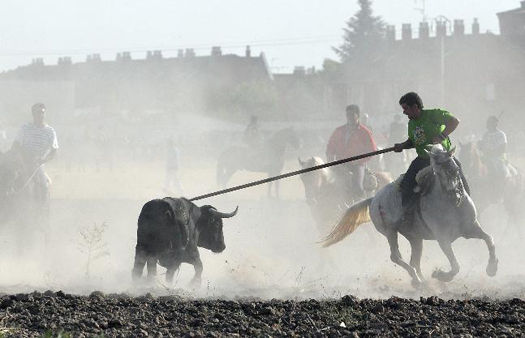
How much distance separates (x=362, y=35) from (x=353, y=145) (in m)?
101

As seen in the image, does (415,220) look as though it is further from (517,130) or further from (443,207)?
(517,130)

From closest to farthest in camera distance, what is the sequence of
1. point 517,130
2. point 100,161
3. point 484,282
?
→ 1. point 484,282
2. point 100,161
3. point 517,130

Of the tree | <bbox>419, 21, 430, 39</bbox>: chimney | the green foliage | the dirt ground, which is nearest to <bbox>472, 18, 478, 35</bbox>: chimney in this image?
<bbox>419, 21, 430, 39</bbox>: chimney

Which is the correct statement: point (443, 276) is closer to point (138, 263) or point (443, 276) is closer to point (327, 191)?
point (138, 263)

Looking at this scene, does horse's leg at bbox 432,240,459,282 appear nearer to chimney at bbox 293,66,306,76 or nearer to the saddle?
the saddle

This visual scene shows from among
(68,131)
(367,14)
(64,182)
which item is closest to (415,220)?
(64,182)

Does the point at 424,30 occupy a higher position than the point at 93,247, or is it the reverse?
the point at 424,30

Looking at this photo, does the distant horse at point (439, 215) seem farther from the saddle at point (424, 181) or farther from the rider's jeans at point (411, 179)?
the rider's jeans at point (411, 179)

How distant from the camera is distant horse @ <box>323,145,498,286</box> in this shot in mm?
13547

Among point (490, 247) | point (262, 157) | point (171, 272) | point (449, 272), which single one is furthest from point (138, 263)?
point (262, 157)

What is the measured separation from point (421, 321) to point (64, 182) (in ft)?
115

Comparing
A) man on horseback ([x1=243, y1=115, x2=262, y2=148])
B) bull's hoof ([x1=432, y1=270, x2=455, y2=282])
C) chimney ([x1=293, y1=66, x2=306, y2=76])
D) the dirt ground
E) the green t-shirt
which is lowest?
the dirt ground

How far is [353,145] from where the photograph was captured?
1833 centimetres

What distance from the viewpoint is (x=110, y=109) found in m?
88.4
